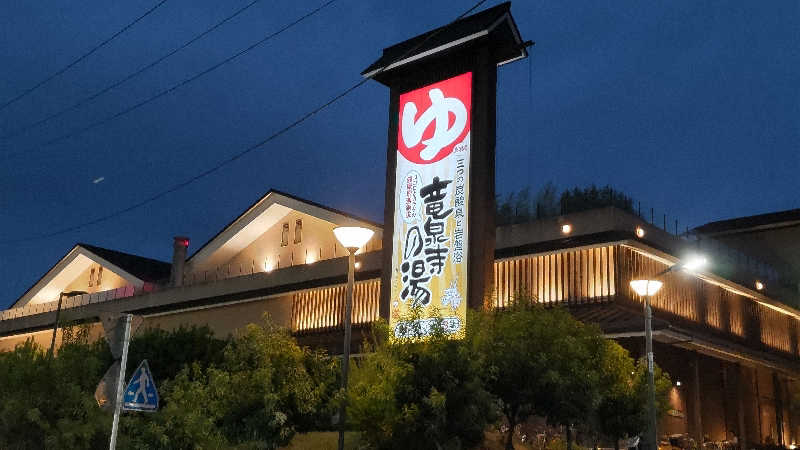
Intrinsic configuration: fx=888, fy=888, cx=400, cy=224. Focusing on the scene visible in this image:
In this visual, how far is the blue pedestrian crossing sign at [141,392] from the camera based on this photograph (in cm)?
1284

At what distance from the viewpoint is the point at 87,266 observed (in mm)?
64500

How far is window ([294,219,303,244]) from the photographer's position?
4888 cm

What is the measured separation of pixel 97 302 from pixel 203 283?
11.5m

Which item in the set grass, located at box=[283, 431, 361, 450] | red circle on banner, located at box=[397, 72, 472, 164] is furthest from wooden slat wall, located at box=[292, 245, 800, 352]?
grass, located at box=[283, 431, 361, 450]

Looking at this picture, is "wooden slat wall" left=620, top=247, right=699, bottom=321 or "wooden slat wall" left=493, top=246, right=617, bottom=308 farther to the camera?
"wooden slat wall" left=620, top=247, right=699, bottom=321

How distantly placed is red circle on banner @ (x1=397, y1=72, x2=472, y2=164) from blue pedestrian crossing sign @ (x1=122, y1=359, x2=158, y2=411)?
16.4 metres

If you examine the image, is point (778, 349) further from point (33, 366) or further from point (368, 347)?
point (33, 366)

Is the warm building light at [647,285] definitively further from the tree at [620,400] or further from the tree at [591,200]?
the tree at [591,200]

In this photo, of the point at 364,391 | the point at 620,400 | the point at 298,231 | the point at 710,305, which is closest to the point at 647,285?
the point at 620,400

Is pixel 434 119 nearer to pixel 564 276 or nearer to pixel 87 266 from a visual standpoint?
pixel 564 276

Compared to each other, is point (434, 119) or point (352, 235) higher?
point (434, 119)

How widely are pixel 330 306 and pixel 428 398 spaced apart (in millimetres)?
25041

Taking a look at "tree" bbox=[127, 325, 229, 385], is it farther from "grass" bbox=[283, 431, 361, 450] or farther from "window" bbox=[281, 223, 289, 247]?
"window" bbox=[281, 223, 289, 247]

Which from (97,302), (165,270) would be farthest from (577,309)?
(165,270)
